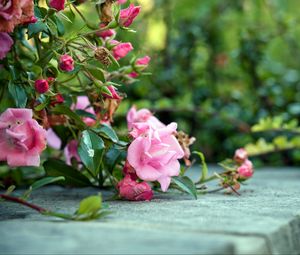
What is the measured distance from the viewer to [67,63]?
2.96 feet

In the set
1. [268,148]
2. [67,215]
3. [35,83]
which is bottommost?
[268,148]

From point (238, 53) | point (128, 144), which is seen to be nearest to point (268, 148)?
point (238, 53)

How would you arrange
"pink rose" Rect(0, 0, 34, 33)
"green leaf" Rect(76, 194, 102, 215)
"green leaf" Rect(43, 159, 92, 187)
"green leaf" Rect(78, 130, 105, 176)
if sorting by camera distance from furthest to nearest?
"green leaf" Rect(43, 159, 92, 187)
"green leaf" Rect(78, 130, 105, 176)
"pink rose" Rect(0, 0, 34, 33)
"green leaf" Rect(76, 194, 102, 215)

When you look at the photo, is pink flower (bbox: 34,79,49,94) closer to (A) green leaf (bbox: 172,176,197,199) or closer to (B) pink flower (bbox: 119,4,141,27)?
(B) pink flower (bbox: 119,4,141,27)

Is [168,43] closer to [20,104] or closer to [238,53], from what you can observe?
[238,53]

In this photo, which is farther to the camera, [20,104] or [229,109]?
[229,109]

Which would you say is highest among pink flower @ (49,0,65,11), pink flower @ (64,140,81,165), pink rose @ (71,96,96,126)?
pink flower @ (49,0,65,11)

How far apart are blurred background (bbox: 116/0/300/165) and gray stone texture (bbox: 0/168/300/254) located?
0.85m

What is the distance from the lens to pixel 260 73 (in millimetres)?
2125

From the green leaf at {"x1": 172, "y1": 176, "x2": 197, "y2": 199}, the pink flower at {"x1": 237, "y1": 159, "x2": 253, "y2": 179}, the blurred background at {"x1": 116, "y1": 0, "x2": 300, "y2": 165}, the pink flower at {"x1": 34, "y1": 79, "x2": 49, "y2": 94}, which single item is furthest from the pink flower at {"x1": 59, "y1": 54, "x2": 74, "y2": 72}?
the blurred background at {"x1": 116, "y1": 0, "x2": 300, "y2": 165}

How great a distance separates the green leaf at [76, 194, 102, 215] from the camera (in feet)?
2.39

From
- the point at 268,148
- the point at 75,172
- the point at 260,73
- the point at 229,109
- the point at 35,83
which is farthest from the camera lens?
the point at 260,73

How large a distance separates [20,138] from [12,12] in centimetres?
17

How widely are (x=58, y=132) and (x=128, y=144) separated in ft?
0.59
